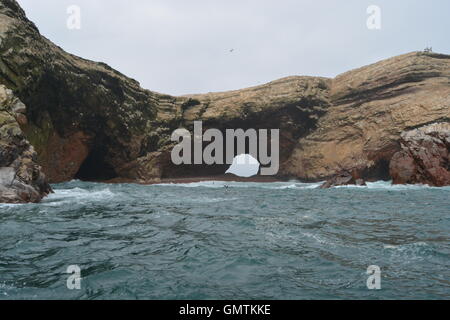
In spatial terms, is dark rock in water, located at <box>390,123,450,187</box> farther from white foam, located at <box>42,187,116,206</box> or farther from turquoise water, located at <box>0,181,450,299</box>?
white foam, located at <box>42,187,116,206</box>

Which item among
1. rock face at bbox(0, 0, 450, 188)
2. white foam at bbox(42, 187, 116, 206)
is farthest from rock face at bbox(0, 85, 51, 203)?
rock face at bbox(0, 0, 450, 188)

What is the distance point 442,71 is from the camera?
33.7 metres

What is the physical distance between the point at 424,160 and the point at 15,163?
26.0m

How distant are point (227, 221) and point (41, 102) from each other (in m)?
19.7

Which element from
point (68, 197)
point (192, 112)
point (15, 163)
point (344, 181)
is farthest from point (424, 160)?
point (15, 163)

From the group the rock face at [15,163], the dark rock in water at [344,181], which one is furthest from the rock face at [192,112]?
the rock face at [15,163]

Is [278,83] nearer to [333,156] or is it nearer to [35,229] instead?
[333,156]

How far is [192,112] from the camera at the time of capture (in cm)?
3822

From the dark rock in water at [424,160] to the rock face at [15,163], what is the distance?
24.9m

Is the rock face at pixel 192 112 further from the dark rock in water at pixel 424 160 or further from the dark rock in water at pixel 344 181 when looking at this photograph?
the dark rock in water at pixel 424 160

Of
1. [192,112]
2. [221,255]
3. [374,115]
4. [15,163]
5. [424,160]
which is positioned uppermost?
[192,112]

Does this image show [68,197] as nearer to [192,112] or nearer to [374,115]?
[192,112]

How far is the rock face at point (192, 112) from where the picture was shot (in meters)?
22.8
